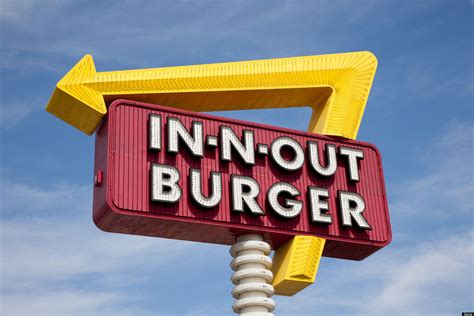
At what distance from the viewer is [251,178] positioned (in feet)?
71.8

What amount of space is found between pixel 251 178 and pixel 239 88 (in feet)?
8.91

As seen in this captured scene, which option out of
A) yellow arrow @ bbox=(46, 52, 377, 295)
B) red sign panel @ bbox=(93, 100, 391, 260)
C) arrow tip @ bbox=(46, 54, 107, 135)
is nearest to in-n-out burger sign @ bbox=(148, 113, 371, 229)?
red sign panel @ bbox=(93, 100, 391, 260)

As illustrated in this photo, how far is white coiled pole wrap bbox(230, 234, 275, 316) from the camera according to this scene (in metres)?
20.6

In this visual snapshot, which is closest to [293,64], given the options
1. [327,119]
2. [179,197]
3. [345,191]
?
[327,119]

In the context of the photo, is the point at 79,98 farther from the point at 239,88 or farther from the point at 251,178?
the point at 251,178

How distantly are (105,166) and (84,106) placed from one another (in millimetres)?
1836

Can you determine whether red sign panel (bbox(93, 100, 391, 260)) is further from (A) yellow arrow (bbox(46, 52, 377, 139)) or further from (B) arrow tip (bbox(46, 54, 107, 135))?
(A) yellow arrow (bbox(46, 52, 377, 139))

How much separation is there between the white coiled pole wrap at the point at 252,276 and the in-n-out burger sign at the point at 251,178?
35.9 inches

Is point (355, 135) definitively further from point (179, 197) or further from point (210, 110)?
point (179, 197)

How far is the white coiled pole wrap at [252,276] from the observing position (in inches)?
810

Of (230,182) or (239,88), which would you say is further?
(239,88)

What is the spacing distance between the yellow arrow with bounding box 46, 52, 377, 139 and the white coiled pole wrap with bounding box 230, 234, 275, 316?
4.26 m

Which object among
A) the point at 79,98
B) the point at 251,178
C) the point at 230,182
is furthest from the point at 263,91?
the point at 79,98

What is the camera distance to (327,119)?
78.9 ft
